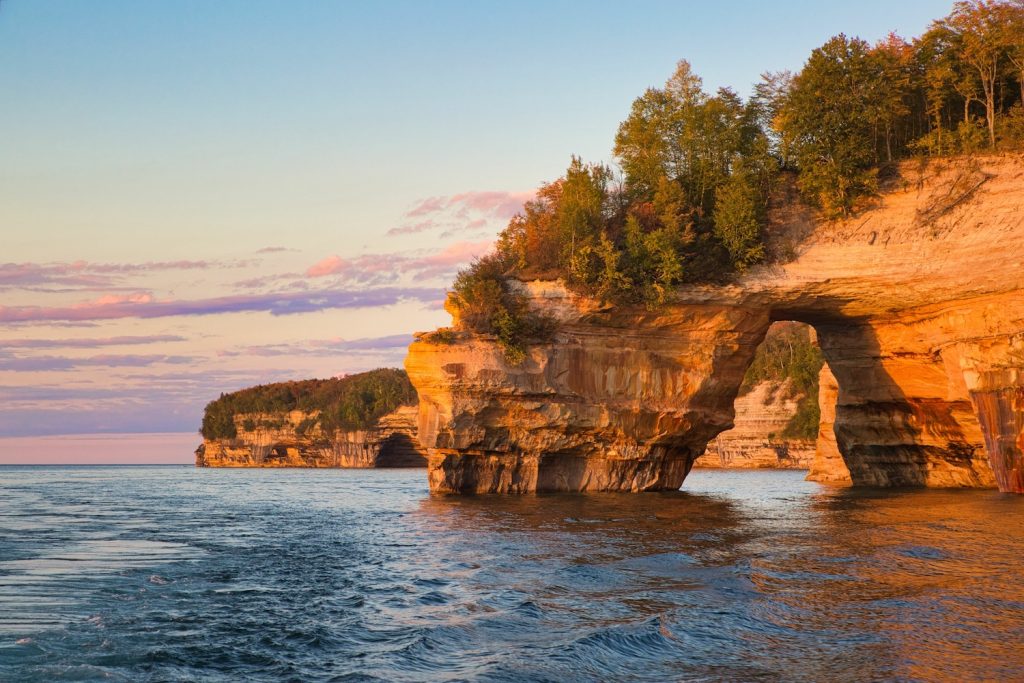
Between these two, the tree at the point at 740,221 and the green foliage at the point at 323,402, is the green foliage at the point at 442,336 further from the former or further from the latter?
the green foliage at the point at 323,402

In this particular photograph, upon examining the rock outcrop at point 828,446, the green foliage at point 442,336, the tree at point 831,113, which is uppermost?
the tree at point 831,113

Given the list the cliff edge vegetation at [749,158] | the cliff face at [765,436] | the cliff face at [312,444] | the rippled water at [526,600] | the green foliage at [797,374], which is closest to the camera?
the rippled water at [526,600]

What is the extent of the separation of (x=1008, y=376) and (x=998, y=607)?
22544mm

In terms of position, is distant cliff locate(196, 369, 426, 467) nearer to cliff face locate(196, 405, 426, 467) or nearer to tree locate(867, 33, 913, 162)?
cliff face locate(196, 405, 426, 467)

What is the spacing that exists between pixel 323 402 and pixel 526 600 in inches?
4559

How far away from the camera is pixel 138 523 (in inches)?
1075

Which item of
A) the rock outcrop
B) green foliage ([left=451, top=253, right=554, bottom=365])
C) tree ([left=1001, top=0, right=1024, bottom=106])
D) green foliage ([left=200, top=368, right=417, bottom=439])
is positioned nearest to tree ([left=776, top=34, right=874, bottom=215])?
tree ([left=1001, top=0, right=1024, bottom=106])

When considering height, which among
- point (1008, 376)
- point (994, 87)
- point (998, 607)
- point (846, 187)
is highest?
point (994, 87)

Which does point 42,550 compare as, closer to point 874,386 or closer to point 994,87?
point 874,386

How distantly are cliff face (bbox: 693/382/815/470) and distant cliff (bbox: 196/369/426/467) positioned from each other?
3800cm

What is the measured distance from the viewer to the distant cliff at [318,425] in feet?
372

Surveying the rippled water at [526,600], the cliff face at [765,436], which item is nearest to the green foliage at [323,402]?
the cliff face at [765,436]

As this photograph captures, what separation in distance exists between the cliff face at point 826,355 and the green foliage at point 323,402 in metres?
74.3

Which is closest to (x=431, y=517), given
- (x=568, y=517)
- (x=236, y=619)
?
(x=568, y=517)
